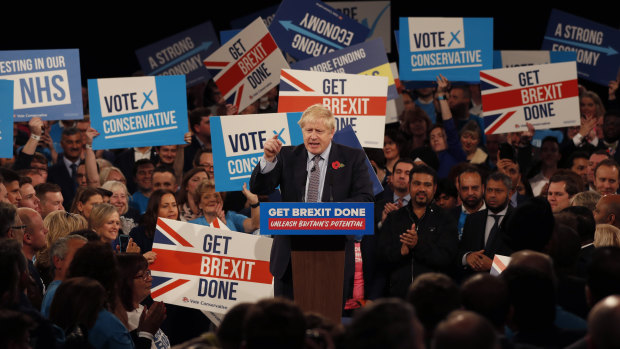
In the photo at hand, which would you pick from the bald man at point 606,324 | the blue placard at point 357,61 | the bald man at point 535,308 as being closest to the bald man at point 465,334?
the bald man at point 606,324

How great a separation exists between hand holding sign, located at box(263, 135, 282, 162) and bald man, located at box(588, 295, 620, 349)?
2614mm

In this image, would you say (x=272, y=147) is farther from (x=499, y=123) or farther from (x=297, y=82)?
(x=499, y=123)

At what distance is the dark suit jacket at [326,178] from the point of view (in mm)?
5512

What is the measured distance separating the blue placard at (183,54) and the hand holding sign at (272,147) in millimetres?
6527

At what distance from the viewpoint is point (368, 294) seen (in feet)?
23.0

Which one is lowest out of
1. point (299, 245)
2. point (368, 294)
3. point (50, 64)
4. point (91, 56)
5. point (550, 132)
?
point (368, 294)

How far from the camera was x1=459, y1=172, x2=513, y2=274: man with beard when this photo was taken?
22.7 ft

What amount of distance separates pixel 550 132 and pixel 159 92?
4727mm

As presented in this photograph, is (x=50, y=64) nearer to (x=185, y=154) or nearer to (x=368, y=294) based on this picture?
(x=185, y=154)

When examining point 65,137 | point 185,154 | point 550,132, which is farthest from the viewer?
point 550,132

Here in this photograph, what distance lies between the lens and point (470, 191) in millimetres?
7871

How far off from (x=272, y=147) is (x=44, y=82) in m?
3.97

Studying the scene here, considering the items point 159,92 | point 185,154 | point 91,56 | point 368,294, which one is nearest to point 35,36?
point 91,56

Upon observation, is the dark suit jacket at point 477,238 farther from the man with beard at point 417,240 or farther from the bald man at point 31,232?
the bald man at point 31,232
